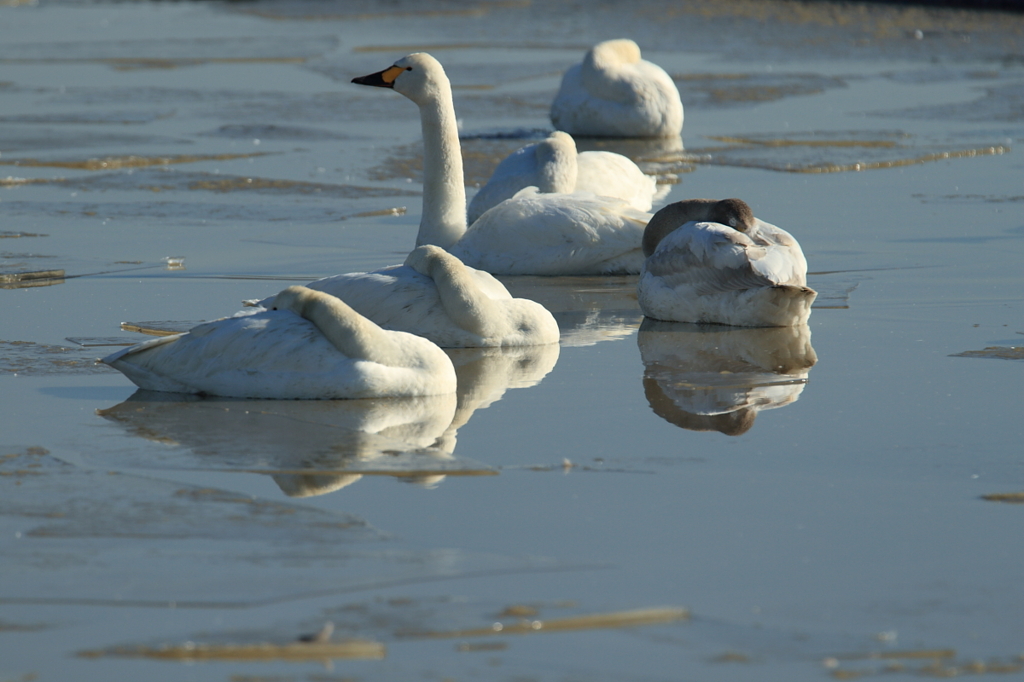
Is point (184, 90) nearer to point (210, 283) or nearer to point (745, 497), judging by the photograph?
point (210, 283)

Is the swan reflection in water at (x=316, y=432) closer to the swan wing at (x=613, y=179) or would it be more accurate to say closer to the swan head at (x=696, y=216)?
the swan head at (x=696, y=216)

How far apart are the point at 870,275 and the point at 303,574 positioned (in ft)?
18.8

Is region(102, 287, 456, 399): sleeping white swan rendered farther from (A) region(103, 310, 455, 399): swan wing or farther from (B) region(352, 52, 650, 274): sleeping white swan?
(B) region(352, 52, 650, 274): sleeping white swan

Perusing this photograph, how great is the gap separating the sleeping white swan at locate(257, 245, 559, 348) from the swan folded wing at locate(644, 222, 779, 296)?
93 cm

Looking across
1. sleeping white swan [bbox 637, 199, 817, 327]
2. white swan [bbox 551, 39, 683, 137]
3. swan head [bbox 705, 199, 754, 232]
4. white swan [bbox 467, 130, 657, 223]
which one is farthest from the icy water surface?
white swan [bbox 551, 39, 683, 137]

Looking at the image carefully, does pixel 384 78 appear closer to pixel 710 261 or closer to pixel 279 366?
pixel 710 261

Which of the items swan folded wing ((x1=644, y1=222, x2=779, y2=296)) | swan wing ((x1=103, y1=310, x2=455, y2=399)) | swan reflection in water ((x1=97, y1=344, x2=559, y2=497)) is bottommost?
swan reflection in water ((x1=97, y1=344, x2=559, y2=497))

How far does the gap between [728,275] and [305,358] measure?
254cm

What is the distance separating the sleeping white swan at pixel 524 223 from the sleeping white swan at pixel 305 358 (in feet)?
10.7

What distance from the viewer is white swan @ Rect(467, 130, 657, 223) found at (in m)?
10.4

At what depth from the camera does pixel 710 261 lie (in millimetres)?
7707

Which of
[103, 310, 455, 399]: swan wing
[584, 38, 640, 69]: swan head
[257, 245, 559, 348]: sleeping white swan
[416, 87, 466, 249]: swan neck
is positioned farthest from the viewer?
[584, 38, 640, 69]: swan head

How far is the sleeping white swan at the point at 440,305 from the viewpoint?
693 centimetres

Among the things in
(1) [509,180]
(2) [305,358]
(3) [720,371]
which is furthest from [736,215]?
(1) [509,180]
